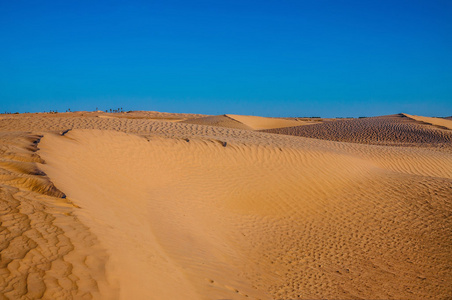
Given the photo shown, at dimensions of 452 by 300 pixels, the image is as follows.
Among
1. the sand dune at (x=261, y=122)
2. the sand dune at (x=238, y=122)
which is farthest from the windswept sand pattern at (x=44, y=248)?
the sand dune at (x=261, y=122)

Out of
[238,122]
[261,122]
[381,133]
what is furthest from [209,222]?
[261,122]

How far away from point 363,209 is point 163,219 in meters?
5.20

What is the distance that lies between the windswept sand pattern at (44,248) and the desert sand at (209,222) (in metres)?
0.01

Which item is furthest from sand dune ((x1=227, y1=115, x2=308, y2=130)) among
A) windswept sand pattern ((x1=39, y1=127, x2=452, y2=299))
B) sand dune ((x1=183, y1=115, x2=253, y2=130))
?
windswept sand pattern ((x1=39, y1=127, x2=452, y2=299))

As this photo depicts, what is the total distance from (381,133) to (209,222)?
66.9 feet

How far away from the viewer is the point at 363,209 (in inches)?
348

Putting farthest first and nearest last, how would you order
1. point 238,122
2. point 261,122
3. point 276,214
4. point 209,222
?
point 261,122
point 238,122
point 276,214
point 209,222

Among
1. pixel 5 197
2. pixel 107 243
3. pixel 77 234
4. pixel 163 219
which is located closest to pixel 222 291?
pixel 107 243

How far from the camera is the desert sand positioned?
348 centimetres

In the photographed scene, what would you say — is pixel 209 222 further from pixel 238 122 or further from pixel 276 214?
pixel 238 122

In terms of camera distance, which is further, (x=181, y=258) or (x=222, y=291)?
(x=181, y=258)

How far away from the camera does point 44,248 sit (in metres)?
3.39

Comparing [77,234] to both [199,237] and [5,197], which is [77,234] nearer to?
[5,197]

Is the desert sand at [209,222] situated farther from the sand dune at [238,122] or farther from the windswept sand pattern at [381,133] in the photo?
the sand dune at [238,122]
